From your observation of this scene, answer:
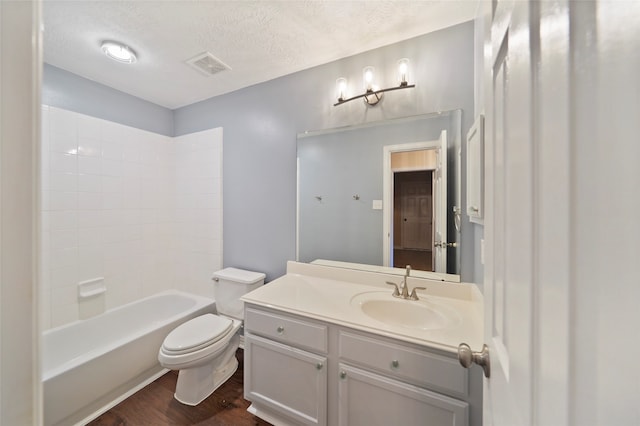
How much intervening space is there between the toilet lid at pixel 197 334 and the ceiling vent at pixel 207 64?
6.62ft

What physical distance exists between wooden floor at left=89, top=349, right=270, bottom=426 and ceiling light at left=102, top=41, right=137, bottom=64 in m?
2.47

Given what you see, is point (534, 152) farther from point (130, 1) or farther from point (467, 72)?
point (130, 1)

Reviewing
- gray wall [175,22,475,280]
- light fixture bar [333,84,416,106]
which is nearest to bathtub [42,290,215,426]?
gray wall [175,22,475,280]

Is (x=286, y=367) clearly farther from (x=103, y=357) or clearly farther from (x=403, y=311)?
(x=103, y=357)

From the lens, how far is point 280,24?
1.40 meters

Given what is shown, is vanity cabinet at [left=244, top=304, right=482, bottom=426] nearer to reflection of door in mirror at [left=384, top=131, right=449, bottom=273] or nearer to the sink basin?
the sink basin

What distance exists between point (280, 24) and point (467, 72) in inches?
45.9

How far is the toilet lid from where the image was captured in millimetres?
1496

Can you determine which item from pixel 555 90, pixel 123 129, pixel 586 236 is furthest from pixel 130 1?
pixel 586 236

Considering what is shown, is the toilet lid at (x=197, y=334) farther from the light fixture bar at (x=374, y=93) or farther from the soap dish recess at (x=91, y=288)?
the light fixture bar at (x=374, y=93)

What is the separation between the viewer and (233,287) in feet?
6.60

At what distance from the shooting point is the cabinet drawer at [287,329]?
1.17 m

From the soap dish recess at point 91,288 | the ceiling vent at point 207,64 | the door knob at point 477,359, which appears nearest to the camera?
the door knob at point 477,359

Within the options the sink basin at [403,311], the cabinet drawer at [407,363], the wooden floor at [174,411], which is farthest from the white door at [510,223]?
the wooden floor at [174,411]
